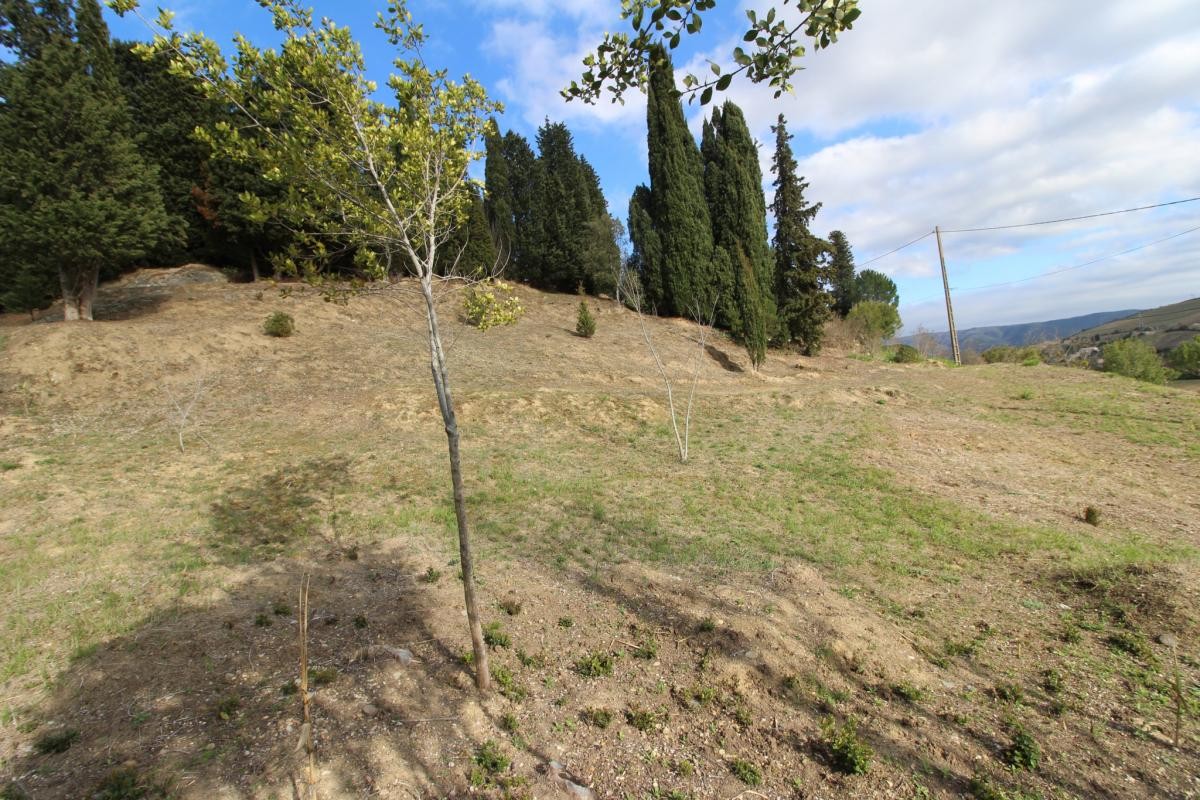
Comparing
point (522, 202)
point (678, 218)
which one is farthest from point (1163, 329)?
point (522, 202)

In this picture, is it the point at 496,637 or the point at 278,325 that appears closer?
the point at 496,637

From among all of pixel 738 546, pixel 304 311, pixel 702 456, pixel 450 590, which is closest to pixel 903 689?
pixel 738 546

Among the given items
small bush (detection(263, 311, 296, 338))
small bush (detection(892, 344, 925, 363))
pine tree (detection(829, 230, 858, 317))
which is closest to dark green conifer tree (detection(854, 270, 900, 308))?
pine tree (detection(829, 230, 858, 317))

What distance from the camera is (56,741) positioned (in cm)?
Result: 373

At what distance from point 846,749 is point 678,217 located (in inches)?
1159

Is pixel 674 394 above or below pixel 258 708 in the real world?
above

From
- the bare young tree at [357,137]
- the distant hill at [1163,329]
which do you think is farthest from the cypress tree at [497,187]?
the distant hill at [1163,329]

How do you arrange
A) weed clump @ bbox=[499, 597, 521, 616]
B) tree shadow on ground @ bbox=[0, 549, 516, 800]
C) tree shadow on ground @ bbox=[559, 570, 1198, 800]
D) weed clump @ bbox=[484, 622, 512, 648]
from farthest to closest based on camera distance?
weed clump @ bbox=[499, 597, 521, 616] < weed clump @ bbox=[484, 622, 512, 648] < tree shadow on ground @ bbox=[559, 570, 1198, 800] < tree shadow on ground @ bbox=[0, 549, 516, 800]

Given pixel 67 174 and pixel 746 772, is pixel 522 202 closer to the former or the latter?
pixel 67 174

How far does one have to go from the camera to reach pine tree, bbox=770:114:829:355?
2925 cm

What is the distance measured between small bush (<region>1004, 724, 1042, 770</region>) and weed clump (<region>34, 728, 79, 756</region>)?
6848 mm

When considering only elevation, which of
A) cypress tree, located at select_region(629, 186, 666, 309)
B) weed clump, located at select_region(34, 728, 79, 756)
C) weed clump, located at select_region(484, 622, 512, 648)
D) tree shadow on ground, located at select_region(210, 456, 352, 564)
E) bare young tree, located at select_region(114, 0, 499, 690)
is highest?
cypress tree, located at select_region(629, 186, 666, 309)

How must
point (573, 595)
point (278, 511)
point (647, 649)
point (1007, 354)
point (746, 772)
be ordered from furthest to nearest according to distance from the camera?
1. point (1007, 354)
2. point (278, 511)
3. point (573, 595)
4. point (647, 649)
5. point (746, 772)

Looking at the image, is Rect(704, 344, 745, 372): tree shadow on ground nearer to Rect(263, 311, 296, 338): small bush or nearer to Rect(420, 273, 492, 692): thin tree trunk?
Rect(263, 311, 296, 338): small bush
